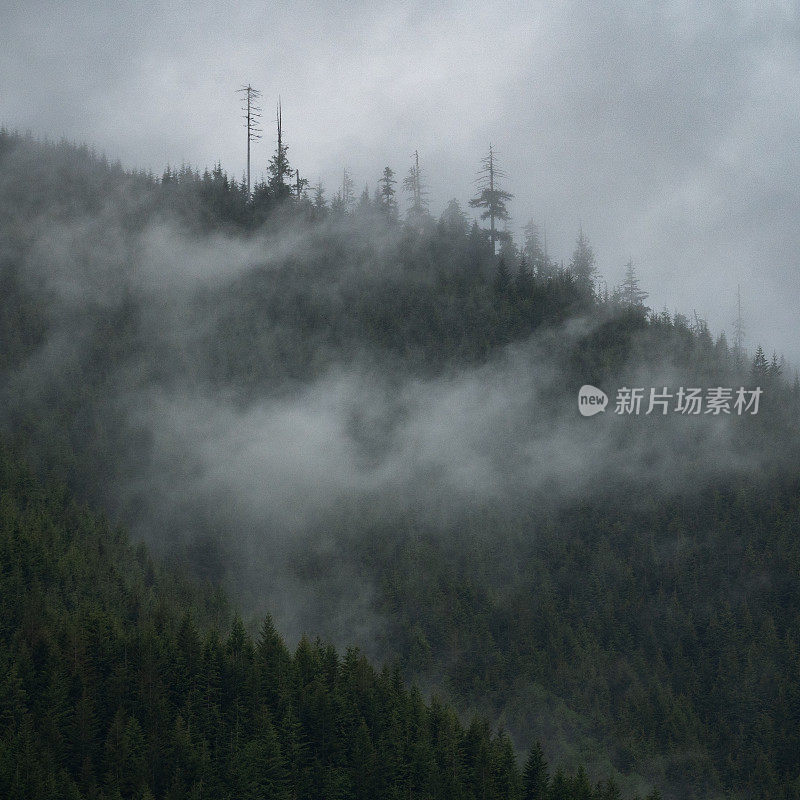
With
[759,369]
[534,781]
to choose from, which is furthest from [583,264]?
[534,781]

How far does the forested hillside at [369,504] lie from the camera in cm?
4991

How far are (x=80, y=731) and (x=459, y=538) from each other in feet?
139

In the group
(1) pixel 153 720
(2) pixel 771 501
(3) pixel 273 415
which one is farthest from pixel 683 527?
(1) pixel 153 720

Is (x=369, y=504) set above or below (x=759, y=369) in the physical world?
below

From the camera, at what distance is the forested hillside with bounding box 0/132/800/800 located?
49.9 metres

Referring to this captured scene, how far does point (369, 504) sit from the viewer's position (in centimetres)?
8075

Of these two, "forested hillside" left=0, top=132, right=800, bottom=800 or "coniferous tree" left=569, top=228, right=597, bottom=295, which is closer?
"forested hillside" left=0, top=132, right=800, bottom=800

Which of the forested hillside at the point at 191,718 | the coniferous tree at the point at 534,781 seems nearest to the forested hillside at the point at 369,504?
the forested hillside at the point at 191,718

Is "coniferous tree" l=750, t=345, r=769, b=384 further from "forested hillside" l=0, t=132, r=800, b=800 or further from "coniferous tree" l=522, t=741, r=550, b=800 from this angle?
"coniferous tree" l=522, t=741, r=550, b=800

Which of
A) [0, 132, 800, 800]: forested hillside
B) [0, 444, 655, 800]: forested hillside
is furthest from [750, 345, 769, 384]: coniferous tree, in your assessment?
[0, 444, 655, 800]: forested hillside

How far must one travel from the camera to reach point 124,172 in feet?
349

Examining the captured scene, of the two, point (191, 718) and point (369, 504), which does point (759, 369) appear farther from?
point (191, 718)

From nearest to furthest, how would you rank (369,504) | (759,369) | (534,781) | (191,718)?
(191,718), (534,781), (369,504), (759,369)

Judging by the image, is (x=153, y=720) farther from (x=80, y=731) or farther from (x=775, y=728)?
(x=775, y=728)
